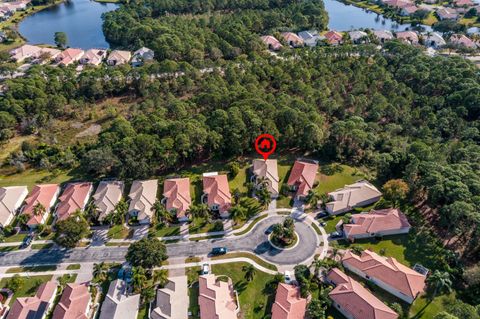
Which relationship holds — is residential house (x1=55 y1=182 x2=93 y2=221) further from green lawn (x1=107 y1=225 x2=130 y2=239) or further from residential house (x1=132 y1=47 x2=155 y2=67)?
residential house (x1=132 y1=47 x2=155 y2=67)

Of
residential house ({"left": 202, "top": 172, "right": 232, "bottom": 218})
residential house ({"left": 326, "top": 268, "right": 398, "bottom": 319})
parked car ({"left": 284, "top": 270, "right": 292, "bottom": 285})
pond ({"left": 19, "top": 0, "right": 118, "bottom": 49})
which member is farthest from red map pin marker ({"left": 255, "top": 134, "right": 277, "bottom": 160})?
pond ({"left": 19, "top": 0, "right": 118, "bottom": 49})

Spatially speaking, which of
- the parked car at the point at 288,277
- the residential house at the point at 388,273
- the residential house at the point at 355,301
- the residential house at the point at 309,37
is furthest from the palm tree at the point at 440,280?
the residential house at the point at 309,37

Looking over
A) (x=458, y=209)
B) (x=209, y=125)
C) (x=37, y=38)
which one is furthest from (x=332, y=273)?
(x=37, y=38)

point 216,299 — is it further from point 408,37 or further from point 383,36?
point 408,37

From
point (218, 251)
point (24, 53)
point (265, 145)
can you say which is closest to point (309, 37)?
point (265, 145)

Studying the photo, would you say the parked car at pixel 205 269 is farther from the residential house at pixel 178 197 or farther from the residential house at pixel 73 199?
the residential house at pixel 73 199

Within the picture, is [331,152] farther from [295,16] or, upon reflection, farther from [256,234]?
[295,16]
